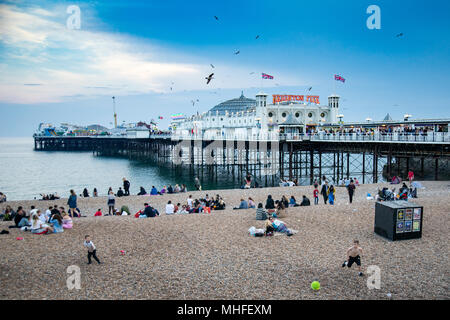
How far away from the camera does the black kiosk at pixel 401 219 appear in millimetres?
8820

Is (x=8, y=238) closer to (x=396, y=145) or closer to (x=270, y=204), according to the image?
(x=270, y=204)

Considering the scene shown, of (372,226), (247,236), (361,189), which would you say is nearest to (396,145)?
(361,189)

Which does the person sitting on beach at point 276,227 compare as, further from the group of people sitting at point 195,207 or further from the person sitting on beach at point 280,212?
the group of people sitting at point 195,207

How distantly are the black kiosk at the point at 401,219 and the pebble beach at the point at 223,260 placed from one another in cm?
22

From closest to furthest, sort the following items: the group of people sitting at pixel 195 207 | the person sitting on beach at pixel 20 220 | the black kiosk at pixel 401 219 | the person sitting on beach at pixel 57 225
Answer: the black kiosk at pixel 401 219, the person sitting on beach at pixel 57 225, the person sitting on beach at pixel 20 220, the group of people sitting at pixel 195 207

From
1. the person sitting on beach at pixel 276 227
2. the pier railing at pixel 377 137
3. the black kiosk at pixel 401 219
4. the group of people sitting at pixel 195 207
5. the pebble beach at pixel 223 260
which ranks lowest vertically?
the pebble beach at pixel 223 260

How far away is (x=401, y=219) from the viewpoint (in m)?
9.01

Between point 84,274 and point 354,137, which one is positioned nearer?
point 84,274

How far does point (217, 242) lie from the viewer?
9.41 metres

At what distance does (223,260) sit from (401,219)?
16.0ft

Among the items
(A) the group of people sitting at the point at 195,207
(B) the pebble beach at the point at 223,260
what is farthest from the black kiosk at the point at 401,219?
(A) the group of people sitting at the point at 195,207

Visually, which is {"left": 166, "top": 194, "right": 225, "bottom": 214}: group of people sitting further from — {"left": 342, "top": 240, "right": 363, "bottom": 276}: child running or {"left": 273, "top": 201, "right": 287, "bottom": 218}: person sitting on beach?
{"left": 342, "top": 240, "right": 363, "bottom": 276}: child running

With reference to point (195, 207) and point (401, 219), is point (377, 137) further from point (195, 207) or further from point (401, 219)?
point (401, 219)
